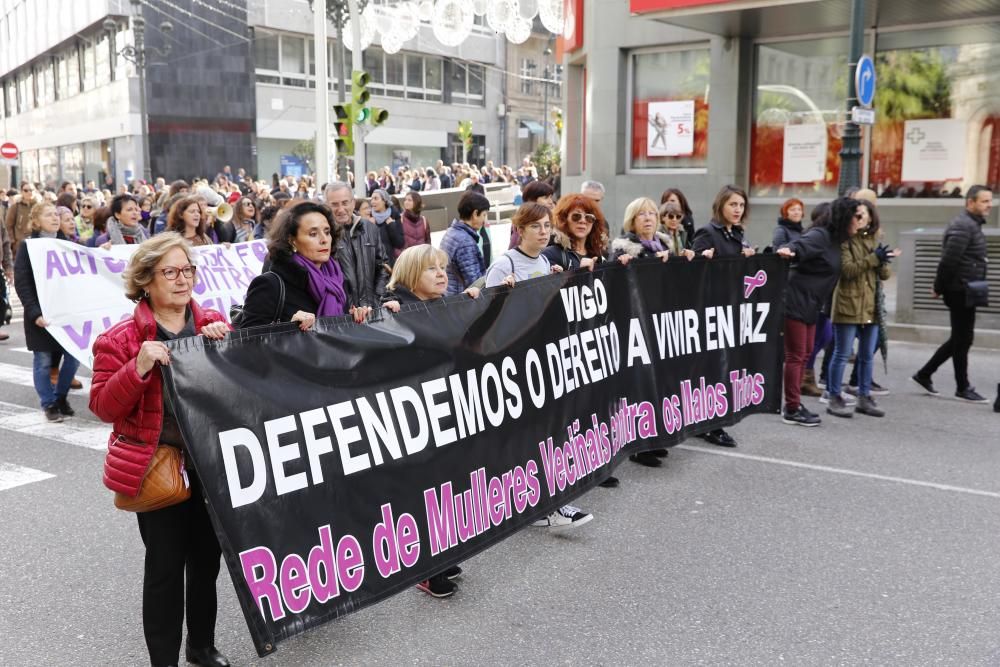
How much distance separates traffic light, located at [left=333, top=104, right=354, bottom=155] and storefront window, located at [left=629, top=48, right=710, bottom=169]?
6.35m

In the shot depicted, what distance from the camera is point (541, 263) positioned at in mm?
5270

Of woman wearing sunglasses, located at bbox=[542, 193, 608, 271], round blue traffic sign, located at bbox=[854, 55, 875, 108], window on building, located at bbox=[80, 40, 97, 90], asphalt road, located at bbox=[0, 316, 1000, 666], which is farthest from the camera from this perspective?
window on building, located at bbox=[80, 40, 97, 90]

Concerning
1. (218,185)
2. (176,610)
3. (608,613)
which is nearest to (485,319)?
(608,613)

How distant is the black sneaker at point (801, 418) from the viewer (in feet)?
23.7

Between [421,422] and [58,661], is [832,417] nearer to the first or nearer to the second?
[421,422]

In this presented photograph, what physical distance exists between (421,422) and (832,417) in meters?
4.72

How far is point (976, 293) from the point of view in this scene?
7.89 metres

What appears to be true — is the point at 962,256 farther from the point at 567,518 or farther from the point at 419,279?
the point at 419,279

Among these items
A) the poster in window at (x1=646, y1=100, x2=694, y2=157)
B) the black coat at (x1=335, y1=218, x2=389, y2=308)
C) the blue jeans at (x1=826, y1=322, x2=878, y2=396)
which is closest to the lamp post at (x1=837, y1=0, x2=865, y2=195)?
the blue jeans at (x1=826, y1=322, x2=878, y2=396)

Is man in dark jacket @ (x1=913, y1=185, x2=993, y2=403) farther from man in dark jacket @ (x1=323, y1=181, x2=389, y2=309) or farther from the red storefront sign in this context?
the red storefront sign

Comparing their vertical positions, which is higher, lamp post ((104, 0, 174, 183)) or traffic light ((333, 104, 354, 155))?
lamp post ((104, 0, 174, 183))

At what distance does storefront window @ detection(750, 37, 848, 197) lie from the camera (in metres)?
17.2

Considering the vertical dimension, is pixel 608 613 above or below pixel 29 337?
below

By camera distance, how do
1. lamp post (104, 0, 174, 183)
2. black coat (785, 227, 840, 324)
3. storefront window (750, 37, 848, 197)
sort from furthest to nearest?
lamp post (104, 0, 174, 183), storefront window (750, 37, 848, 197), black coat (785, 227, 840, 324)
